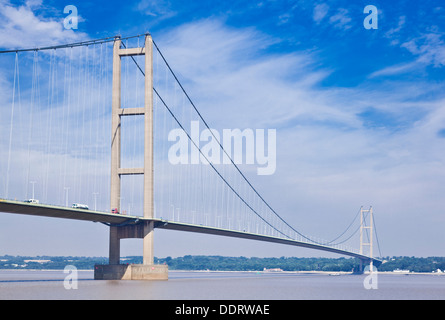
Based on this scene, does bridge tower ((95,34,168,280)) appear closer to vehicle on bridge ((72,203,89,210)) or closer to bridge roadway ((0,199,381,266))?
bridge roadway ((0,199,381,266))

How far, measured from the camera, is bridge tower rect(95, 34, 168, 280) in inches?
2483

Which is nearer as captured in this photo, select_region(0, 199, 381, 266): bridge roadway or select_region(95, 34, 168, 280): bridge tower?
select_region(0, 199, 381, 266): bridge roadway

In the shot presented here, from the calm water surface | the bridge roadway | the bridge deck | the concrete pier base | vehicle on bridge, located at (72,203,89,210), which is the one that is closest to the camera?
the calm water surface

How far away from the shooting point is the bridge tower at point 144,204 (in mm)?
63062

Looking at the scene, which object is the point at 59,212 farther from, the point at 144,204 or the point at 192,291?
the point at 192,291

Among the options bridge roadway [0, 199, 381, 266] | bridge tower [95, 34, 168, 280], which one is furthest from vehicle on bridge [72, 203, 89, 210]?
bridge tower [95, 34, 168, 280]

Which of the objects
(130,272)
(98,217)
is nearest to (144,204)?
(98,217)

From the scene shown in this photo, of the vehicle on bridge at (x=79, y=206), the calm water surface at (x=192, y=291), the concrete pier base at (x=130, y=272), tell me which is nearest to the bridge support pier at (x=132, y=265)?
the concrete pier base at (x=130, y=272)

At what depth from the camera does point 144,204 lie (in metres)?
63.3

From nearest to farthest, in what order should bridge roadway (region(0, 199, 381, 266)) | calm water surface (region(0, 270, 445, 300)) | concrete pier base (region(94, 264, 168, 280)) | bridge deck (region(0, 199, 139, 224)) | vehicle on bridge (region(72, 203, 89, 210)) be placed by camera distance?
calm water surface (region(0, 270, 445, 300))
bridge deck (region(0, 199, 139, 224))
bridge roadway (region(0, 199, 381, 266))
vehicle on bridge (region(72, 203, 89, 210))
concrete pier base (region(94, 264, 168, 280))

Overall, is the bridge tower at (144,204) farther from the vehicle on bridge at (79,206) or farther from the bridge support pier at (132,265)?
the vehicle on bridge at (79,206)
